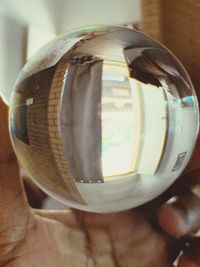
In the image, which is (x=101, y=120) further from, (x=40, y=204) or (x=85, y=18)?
(x=85, y=18)

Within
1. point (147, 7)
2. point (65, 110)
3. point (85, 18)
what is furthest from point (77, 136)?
point (85, 18)

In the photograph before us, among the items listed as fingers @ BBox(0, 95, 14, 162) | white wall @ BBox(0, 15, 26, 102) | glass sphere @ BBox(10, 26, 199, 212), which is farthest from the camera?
white wall @ BBox(0, 15, 26, 102)

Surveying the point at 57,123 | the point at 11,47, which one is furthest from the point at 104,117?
the point at 11,47

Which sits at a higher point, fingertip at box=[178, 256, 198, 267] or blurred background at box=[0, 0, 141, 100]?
blurred background at box=[0, 0, 141, 100]

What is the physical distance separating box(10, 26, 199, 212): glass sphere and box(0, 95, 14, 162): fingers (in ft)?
0.34

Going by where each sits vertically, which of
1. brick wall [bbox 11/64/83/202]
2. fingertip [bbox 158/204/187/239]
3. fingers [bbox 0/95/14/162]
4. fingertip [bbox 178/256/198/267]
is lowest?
fingertip [bbox 178/256/198/267]

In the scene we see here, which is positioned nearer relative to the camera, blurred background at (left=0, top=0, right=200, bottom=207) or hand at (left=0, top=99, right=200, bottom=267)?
hand at (left=0, top=99, right=200, bottom=267)

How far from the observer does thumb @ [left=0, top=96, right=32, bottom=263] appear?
1.43ft

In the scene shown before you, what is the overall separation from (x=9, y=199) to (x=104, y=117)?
0.20 meters

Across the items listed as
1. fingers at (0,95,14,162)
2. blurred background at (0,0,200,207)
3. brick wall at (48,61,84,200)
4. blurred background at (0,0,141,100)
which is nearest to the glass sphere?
brick wall at (48,61,84,200)

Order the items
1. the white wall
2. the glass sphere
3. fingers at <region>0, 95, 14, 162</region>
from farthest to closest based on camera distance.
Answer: the white wall < fingers at <region>0, 95, 14, 162</region> < the glass sphere

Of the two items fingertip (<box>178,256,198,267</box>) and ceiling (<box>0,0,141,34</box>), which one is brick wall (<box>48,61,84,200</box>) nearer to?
fingertip (<box>178,256,198,267</box>)

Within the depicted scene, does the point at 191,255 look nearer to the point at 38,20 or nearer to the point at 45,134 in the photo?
the point at 45,134

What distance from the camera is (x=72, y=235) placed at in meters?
0.48
